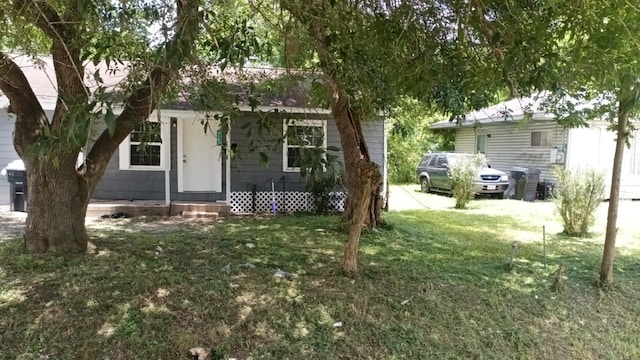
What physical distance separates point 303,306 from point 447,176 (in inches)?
499

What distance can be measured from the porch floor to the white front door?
2.36 ft

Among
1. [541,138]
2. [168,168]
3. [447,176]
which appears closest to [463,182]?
A: [447,176]

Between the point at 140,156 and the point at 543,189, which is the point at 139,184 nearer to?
the point at 140,156

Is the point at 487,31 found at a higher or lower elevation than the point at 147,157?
higher

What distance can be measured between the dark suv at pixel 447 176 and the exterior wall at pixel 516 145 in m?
1.48

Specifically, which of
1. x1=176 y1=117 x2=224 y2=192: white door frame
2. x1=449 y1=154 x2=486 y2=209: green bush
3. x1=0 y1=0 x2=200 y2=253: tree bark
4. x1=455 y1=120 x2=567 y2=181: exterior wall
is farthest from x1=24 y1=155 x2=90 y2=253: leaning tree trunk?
x1=455 y1=120 x2=567 y2=181: exterior wall

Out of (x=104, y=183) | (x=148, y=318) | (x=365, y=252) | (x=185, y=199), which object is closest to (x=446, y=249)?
(x=365, y=252)

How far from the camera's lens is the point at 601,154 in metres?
15.6

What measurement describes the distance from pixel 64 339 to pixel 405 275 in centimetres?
352

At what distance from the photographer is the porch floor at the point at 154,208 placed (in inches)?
396

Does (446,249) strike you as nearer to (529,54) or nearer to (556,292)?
(556,292)

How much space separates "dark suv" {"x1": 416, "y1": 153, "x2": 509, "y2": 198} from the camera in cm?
1580

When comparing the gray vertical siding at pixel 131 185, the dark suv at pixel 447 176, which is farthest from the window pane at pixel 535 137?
the gray vertical siding at pixel 131 185

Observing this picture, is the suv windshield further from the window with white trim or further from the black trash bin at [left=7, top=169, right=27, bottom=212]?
the black trash bin at [left=7, top=169, right=27, bottom=212]
